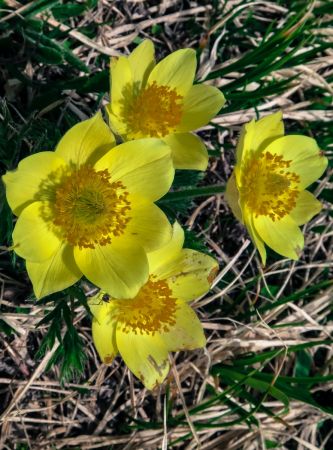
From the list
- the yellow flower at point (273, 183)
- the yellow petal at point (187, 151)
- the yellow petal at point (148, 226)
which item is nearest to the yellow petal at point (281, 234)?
the yellow flower at point (273, 183)

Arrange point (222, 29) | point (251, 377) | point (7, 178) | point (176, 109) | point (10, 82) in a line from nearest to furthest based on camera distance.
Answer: point (7, 178), point (176, 109), point (10, 82), point (251, 377), point (222, 29)

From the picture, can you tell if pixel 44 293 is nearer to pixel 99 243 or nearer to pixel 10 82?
pixel 99 243

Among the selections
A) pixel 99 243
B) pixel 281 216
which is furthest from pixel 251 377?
pixel 99 243

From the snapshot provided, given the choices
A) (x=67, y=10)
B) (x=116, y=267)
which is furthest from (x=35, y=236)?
(x=67, y=10)

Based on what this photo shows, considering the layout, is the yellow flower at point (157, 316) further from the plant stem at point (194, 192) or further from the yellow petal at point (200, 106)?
the yellow petal at point (200, 106)

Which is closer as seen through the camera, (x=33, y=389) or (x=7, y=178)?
(x=7, y=178)

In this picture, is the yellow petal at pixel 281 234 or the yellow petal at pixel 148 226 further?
the yellow petal at pixel 281 234

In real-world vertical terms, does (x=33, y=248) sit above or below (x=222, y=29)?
below
